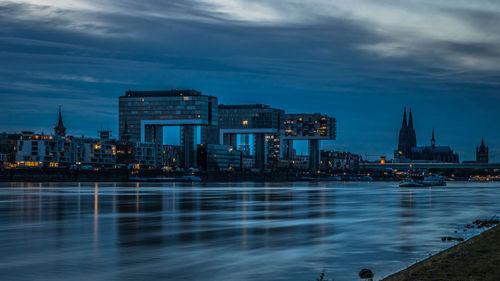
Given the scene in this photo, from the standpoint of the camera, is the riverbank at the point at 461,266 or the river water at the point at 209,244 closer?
the riverbank at the point at 461,266

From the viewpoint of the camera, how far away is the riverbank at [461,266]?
17359 mm

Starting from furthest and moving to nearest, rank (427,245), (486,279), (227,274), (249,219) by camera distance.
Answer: (249,219) < (427,245) < (227,274) < (486,279)

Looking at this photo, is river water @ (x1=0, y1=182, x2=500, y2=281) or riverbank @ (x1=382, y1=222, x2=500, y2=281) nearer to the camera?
riverbank @ (x1=382, y1=222, x2=500, y2=281)

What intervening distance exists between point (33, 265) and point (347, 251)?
38.5 ft

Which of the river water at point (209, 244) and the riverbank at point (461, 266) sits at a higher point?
the riverbank at point (461, 266)

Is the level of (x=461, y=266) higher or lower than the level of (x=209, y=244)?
higher

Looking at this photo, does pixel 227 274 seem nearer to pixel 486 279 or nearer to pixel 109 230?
pixel 486 279

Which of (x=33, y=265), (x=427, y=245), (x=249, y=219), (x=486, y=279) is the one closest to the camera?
(x=486, y=279)

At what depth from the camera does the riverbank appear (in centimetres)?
1736

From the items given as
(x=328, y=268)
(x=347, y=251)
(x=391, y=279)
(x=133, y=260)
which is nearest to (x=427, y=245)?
(x=347, y=251)

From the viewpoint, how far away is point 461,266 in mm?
19109

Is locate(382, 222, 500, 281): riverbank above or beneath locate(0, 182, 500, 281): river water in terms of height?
above

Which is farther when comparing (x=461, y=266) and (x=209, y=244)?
(x=209, y=244)

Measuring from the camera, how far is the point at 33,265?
840 inches
